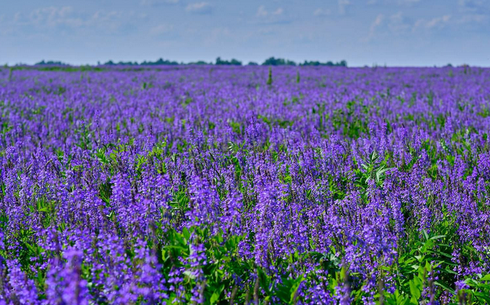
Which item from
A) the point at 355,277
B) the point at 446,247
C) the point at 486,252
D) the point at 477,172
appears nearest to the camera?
the point at 355,277

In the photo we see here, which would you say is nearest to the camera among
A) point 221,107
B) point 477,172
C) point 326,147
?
point 477,172

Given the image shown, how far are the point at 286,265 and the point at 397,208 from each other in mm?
1163

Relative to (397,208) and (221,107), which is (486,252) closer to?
(397,208)

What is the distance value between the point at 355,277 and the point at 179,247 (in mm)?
1444

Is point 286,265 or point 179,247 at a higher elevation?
point 179,247

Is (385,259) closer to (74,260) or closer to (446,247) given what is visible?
(446,247)

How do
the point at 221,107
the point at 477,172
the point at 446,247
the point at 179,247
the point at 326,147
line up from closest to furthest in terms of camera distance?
the point at 179,247, the point at 446,247, the point at 477,172, the point at 326,147, the point at 221,107

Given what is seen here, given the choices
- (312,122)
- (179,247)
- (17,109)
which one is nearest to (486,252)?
(179,247)

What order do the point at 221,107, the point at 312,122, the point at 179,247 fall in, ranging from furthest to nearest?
the point at 221,107 < the point at 312,122 < the point at 179,247

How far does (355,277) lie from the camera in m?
3.60

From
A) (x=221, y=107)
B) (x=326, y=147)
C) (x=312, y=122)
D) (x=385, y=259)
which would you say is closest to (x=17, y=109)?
(x=221, y=107)

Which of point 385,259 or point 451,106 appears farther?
point 451,106

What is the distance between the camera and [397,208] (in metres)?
4.04

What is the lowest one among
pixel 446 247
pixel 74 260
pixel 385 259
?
pixel 446 247
